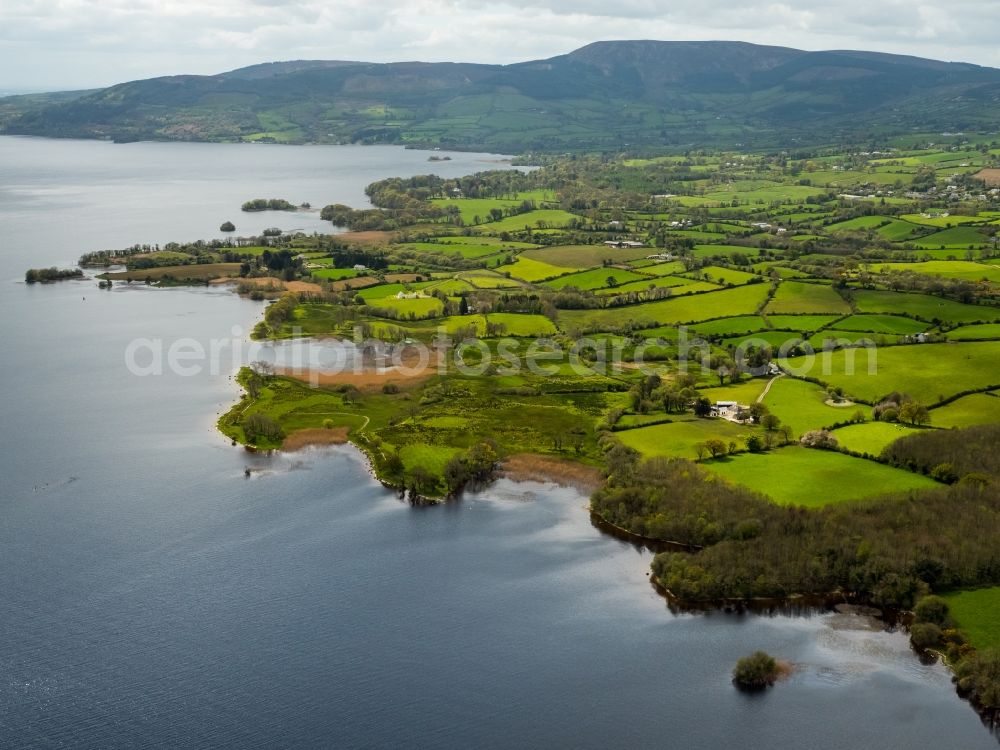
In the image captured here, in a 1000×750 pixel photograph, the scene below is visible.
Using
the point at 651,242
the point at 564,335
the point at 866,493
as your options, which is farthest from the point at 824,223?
the point at 866,493

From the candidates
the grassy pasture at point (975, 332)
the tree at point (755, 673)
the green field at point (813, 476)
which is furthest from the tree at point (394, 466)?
the grassy pasture at point (975, 332)

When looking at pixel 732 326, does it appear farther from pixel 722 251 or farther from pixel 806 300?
pixel 722 251

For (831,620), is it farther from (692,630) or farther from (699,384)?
(699,384)

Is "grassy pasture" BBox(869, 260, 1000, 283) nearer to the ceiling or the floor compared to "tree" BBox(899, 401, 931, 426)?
nearer to the ceiling

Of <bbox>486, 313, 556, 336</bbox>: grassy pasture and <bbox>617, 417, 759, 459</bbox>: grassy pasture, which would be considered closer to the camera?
<bbox>617, 417, 759, 459</bbox>: grassy pasture

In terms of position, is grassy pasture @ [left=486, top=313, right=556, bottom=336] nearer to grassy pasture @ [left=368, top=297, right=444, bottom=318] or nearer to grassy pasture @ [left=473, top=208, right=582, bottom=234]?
grassy pasture @ [left=368, top=297, right=444, bottom=318]

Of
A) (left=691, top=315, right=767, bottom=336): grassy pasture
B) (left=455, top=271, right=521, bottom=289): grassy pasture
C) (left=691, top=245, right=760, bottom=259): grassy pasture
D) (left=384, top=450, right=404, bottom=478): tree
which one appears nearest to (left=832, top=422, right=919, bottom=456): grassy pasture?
(left=691, top=315, right=767, bottom=336): grassy pasture
